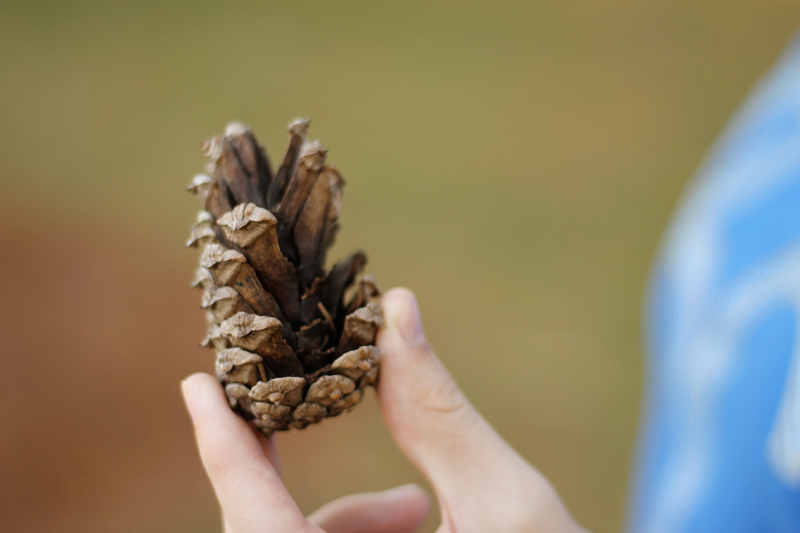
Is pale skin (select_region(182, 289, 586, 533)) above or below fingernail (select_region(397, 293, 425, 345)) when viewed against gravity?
below

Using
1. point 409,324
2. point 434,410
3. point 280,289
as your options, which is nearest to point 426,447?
point 434,410

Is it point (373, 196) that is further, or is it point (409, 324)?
point (373, 196)

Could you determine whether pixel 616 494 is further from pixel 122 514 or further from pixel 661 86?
pixel 661 86

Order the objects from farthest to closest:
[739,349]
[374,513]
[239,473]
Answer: [739,349]
[374,513]
[239,473]

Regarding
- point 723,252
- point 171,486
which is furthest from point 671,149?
point 171,486

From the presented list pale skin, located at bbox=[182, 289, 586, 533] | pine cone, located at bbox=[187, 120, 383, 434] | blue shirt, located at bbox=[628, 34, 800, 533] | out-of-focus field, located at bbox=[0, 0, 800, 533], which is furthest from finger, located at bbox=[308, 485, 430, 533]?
out-of-focus field, located at bbox=[0, 0, 800, 533]

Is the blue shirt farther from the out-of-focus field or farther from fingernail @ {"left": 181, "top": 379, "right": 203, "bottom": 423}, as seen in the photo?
the out-of-focus field

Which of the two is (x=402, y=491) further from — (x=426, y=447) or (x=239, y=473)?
(x=239, y=473)
